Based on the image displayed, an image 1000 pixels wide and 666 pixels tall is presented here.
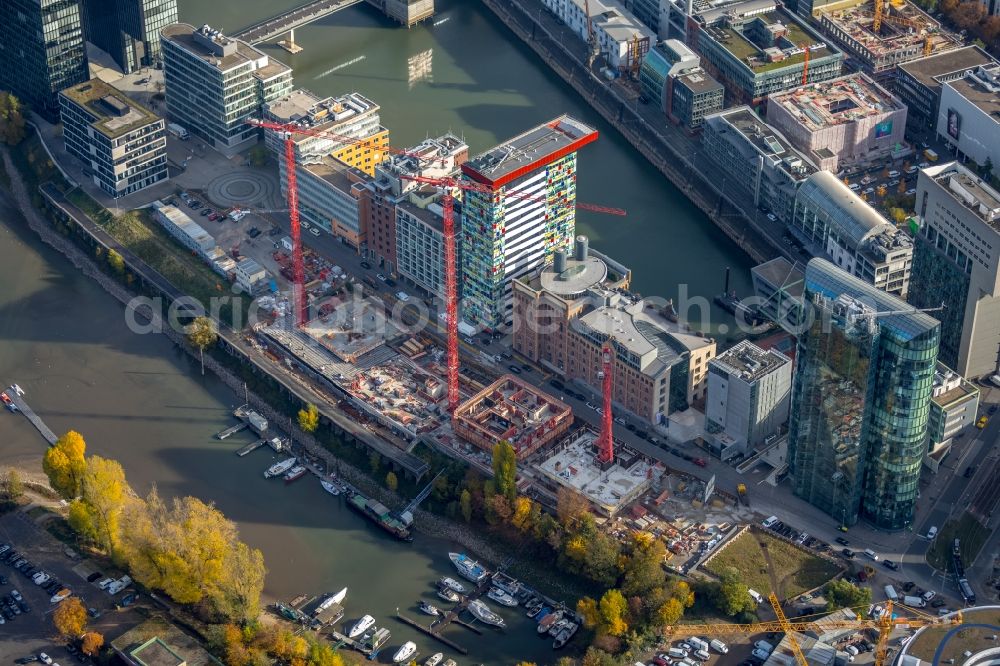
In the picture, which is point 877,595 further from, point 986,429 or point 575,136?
point 575,136

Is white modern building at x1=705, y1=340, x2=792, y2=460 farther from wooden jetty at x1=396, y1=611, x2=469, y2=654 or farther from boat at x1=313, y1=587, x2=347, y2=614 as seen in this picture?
boat at x1=313, y1=587, x2=347, y2=614

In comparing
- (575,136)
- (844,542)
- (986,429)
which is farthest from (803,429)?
(575,136)

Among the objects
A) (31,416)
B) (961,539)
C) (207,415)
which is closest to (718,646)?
(961,539)

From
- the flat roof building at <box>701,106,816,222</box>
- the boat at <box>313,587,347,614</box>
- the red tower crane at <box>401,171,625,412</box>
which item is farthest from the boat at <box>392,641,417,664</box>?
the flat roof building at <box>701,106,816,222</box>

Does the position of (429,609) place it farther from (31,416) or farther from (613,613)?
(31,416)

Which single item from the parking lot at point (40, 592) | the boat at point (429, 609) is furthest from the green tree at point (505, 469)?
the parking lot at point (40, 592)
